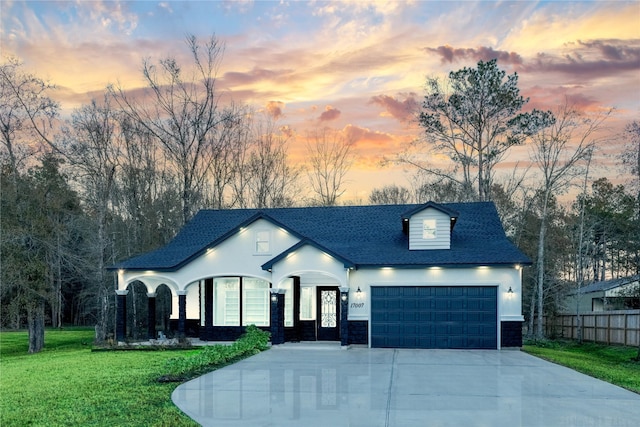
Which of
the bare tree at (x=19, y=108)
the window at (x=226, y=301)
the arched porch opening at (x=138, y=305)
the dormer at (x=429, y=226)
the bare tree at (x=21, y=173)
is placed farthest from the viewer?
the arched porch opening at (x=138, y=305)

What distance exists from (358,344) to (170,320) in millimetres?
8721

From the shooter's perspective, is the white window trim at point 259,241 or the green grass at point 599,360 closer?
the green grass at point 599,360

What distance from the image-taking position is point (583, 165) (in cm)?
3091

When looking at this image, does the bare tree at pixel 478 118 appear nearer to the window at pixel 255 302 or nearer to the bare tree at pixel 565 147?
the bare tree at pixel 565 147

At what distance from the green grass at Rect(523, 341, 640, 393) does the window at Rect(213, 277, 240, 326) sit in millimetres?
10969

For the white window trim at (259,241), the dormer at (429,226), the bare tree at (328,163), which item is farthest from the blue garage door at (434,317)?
the bare tree at (328,163)

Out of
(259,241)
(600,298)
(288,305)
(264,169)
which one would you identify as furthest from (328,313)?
(600,298)

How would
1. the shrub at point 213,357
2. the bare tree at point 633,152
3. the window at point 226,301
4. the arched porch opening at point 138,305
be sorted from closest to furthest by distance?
the shrub at point 213,357
the bare tree at point 633,152
the window at point 226,301
the arched porch opening at point 138,305

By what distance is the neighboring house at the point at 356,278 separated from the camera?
69.2 ft

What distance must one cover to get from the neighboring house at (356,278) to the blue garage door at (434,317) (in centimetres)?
4

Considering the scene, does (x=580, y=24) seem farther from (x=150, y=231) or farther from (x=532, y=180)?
(x=150, y=231)

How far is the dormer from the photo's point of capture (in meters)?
22.3

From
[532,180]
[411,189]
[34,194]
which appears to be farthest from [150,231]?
[532,180]

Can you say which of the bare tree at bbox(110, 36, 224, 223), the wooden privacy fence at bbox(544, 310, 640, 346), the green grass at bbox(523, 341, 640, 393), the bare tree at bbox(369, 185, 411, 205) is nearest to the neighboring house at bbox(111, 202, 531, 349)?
the green grass at bbox(523, 341, 640, 393)
